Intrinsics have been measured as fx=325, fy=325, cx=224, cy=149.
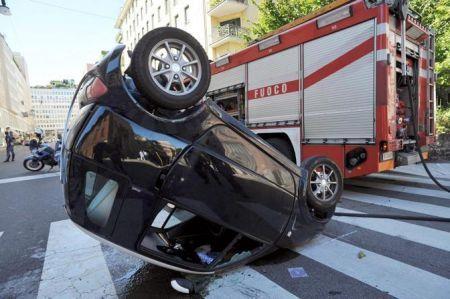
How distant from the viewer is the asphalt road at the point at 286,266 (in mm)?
2605

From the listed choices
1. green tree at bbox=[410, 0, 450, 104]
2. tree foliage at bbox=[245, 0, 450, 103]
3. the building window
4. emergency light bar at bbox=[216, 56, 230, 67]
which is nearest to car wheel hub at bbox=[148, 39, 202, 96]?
emergency light bar at bbox=[216, 56, 230, 67]

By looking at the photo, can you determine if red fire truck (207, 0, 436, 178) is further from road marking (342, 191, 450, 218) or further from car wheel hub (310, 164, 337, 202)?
car wheel hub (310, 164, 337, 202)

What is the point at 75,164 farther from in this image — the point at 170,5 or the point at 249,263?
the point at 170,5

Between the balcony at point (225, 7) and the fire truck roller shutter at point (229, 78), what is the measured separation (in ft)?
60.3

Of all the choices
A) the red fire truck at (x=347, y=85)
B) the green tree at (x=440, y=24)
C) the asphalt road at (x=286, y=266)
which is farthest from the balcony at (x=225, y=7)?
the asphalt road at (x=286, y=266)

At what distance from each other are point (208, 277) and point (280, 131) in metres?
4.38

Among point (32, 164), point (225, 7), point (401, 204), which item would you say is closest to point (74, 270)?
point (401, 204)

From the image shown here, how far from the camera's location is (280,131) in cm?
676

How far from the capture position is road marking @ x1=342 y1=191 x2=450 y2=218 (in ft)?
14.5

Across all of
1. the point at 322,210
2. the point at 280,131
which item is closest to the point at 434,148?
the point at 280,131

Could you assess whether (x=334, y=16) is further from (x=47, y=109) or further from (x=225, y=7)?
(x=47, y=109)

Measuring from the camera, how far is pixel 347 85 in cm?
537

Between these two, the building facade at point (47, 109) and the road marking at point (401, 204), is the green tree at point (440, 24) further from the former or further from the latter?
the building facade at point (47, 109)

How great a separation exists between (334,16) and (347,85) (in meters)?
1.20
